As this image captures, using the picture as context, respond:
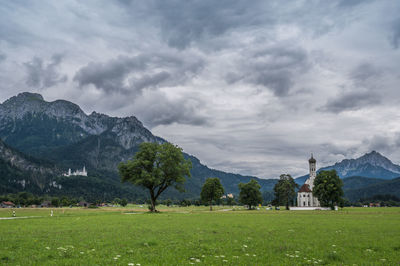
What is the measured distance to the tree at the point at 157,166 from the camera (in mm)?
74625

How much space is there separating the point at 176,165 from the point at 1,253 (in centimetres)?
6197

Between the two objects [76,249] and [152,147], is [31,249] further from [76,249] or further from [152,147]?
[152,147]

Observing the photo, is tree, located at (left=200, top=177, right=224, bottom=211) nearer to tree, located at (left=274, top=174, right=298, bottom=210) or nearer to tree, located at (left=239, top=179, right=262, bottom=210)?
tree, located at (left=239, top=179, right=262, bottom=210)

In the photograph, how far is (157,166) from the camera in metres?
76.3

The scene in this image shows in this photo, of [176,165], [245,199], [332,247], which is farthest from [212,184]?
[332,247]

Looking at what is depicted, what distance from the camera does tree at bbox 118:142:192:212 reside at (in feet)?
245

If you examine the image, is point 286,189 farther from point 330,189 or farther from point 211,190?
point 211,190

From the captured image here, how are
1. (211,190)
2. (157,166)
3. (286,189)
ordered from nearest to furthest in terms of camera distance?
1. (157,166)
2. (211,190)
3. (286,189)

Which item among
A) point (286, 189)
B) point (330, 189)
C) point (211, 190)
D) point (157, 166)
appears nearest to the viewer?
point (157, 166)

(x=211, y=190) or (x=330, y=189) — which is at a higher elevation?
(x=330, y=189)

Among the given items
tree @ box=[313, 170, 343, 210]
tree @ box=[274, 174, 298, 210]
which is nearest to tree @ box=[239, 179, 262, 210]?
tree @ box=[274, 174, 298, 210]

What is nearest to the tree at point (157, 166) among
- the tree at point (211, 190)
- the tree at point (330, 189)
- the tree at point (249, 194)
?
the tree at point (211, 190)

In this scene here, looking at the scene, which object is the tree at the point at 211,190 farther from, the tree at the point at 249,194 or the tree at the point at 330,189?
the tree at the point at 330,189

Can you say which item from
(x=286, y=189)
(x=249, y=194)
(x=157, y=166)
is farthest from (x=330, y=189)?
(x=157, y=166)
